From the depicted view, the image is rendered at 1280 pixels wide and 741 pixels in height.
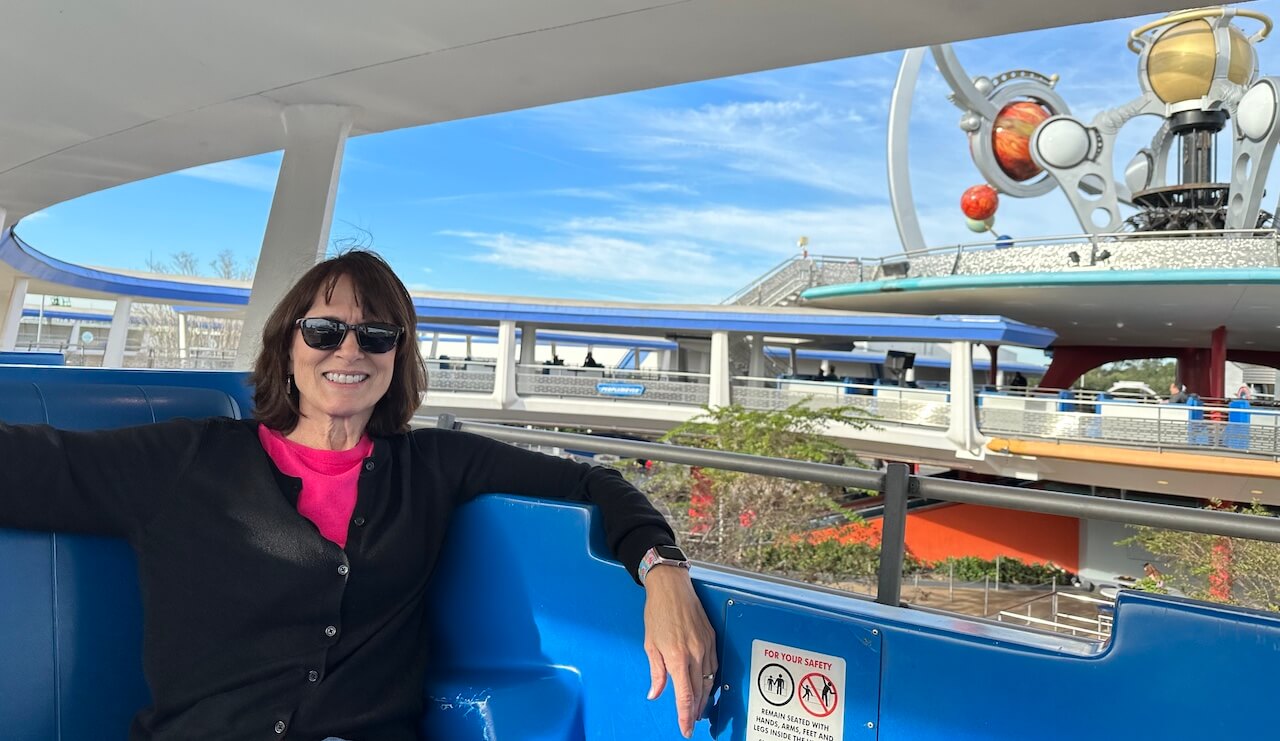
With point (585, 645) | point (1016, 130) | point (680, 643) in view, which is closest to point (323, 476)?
point (585, 645)

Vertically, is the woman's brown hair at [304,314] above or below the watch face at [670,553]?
above

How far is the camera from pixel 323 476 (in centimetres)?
211

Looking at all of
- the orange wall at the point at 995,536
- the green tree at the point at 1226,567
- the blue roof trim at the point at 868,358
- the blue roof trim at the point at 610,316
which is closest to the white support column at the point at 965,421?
the orange wall at the point at 995,536

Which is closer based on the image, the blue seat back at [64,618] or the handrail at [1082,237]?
the blue seat back at [64,618]

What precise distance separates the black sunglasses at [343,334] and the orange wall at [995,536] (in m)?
18.9

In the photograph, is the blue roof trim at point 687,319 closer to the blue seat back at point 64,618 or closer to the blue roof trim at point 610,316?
the blue roof trim at point 610,316

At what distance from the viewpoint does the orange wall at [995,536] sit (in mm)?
20016

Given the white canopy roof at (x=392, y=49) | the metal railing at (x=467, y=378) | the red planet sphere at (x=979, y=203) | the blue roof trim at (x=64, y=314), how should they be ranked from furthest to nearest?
the blue roof trim at (x=64, y=314), the red planet sphere at (x=979, y=203), the metal railing at (x=467, y=378), the white canopy roof at (x=392, y=49)

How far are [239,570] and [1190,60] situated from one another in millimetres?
27442

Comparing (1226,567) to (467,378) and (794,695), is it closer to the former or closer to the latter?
(794,695)

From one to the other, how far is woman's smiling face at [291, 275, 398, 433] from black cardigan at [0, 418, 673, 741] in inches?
6.5

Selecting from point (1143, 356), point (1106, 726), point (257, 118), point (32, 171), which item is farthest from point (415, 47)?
point (1143, 356)

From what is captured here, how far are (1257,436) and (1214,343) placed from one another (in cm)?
1256

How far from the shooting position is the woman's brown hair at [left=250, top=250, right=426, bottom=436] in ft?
7.27
